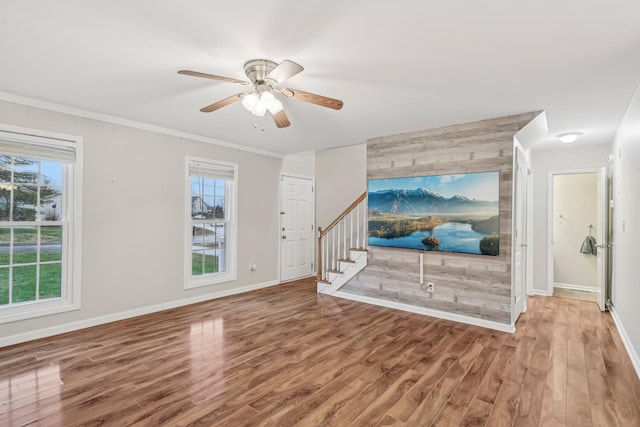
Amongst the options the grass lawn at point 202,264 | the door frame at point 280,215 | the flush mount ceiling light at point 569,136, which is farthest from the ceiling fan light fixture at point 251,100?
the flush mount ceiling light at point 569,136

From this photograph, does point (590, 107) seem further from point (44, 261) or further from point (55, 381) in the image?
point (44, 261)

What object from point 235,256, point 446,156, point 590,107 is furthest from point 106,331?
point 590,107

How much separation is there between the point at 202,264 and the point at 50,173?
2201 millimetres

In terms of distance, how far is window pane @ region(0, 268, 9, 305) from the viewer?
3.29 meters

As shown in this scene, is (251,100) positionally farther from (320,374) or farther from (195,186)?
(195,186)

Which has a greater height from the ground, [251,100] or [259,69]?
[259,69]

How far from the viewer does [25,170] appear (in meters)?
3.41

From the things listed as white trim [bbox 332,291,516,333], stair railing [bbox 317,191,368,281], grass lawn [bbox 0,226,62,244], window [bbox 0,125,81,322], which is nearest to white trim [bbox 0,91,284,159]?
window [bbox 0,125,81,322]

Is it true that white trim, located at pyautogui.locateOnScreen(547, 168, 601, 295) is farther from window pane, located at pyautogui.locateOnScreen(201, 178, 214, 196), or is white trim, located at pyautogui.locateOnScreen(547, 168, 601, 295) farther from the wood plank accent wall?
window pane, located at pyautogui.locateOnScreen(201, 178, 214, 196)

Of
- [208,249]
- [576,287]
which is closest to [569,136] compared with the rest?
[576,287]

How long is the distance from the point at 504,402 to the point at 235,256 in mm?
4084

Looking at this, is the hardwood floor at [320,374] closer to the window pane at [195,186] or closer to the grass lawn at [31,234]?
the grass lawn at [31,234]

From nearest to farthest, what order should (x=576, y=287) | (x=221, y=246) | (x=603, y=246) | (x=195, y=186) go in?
(x=603, y=246), (x=195, y=186), (x=221, y=246), (x=576, y=287)

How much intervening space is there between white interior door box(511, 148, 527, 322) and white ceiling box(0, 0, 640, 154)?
2.42 feet
